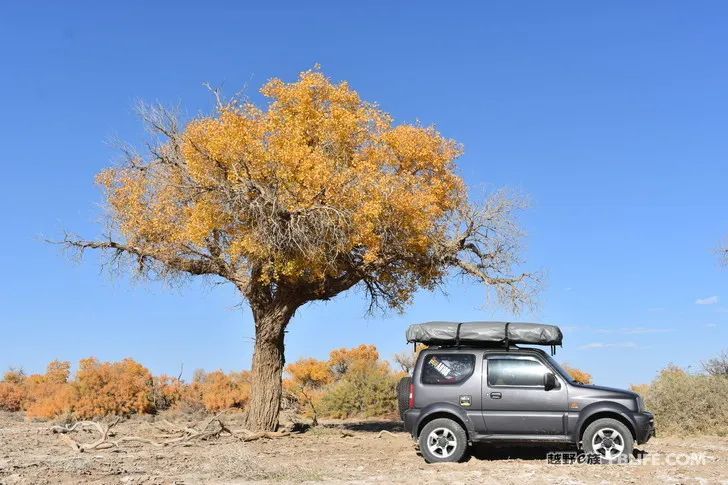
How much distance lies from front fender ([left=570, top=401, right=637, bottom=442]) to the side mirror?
67 cm

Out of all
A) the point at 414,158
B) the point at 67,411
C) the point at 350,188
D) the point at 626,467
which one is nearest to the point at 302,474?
the point at 626,467

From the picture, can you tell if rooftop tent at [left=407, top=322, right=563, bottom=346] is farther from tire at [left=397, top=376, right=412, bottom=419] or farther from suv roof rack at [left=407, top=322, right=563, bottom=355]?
tire at [left=397, top=376, right=412, bottom=419]

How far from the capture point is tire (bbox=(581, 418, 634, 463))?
13.2m

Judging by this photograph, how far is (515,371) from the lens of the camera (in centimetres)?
1376

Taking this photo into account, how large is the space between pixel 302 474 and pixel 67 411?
19.0 metres

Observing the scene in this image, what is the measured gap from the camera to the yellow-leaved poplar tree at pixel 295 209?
19.1 m

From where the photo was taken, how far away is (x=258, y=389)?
71.4 feet

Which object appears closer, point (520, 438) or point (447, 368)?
point (520, 438)

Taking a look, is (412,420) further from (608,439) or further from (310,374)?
(310,374)

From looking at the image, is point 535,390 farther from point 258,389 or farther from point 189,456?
point 258,389

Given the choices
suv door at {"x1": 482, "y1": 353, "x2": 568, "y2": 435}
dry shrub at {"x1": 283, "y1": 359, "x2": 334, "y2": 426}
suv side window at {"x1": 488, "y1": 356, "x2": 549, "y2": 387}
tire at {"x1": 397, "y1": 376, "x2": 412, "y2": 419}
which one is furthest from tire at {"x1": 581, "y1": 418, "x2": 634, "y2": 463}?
dry shrub at {"x1": 283, "y1": 359, "x2": 334, "y2": 426}

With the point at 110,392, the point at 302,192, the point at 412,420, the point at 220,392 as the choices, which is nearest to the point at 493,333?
the point at 412,420

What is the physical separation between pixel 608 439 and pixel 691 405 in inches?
293

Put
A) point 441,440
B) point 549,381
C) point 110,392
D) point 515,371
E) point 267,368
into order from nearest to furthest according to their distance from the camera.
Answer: point 549,381 < point 441,440 < point 515,371 < point 267,368 < point 110,392
